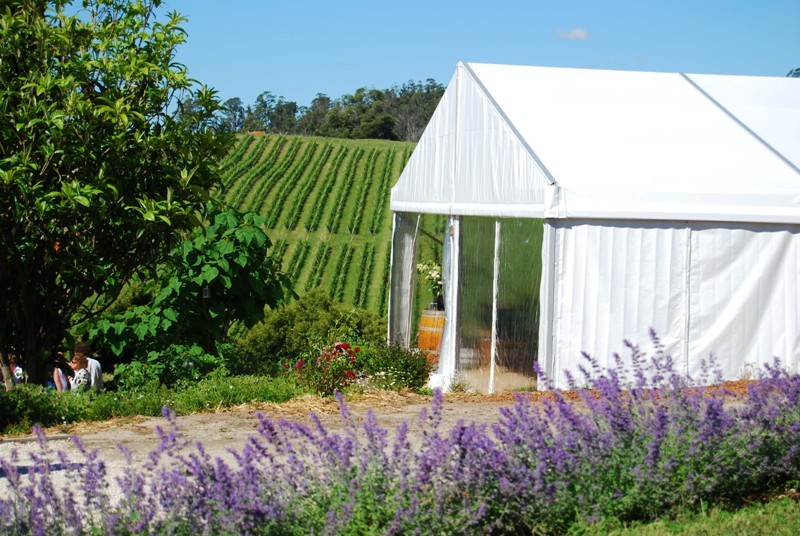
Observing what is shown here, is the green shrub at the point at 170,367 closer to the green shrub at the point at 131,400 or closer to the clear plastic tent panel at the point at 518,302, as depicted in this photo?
the green shrub at the point at 131,400

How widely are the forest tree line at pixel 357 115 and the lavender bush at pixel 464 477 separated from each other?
2907 inches

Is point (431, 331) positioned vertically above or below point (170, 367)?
above

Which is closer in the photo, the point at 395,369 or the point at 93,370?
the point at 93,370

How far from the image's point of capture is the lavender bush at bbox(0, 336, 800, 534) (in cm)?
419

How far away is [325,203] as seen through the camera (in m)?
41.8

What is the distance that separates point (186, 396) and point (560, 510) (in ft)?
17.7

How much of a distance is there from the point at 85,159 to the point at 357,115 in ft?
257

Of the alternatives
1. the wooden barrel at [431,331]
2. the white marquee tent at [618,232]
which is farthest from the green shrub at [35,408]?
the wooden barrel at [431,331]

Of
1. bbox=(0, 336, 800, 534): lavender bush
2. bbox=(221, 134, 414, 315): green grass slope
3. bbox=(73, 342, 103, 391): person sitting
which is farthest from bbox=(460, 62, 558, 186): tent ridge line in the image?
bbox=(221, 134, 414, 315): green grass slope

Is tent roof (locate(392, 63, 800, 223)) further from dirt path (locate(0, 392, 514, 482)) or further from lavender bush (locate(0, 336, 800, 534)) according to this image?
lavender bush (locate(0, 336, 800, 534))

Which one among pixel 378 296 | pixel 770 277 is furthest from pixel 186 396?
pixel 378 296

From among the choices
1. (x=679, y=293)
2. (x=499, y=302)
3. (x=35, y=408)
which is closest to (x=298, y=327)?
(x=499, y=302)

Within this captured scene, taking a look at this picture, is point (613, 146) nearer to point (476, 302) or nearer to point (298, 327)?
point (476, 302)

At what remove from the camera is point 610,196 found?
401 inches
